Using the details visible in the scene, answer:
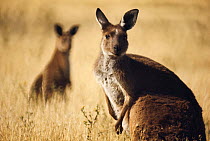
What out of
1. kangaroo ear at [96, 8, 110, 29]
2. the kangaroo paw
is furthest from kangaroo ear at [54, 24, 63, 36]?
the kangaroo paw

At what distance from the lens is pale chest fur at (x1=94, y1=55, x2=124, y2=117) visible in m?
5.50

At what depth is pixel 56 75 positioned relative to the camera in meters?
8.53

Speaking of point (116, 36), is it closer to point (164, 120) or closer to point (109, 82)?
point (109, 82)

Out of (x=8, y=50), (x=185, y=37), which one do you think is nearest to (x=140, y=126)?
(x=8, y=50)

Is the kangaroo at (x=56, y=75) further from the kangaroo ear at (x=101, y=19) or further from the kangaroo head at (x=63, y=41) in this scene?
the kangaroo ear at (x=101, y=19)

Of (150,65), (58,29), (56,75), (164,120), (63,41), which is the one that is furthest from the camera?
(58,29)

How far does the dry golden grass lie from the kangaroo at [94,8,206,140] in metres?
0.41

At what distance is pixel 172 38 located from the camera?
1648 cm

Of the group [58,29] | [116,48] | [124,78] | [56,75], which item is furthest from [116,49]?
[58,29]

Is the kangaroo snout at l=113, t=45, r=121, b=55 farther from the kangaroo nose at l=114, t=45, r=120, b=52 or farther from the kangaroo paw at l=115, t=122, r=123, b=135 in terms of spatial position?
the kangaroo paw at l=115, t=122, r=123, b=135

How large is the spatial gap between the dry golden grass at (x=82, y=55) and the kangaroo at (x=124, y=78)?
1.33 ft

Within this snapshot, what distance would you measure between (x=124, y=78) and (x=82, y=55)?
7.99 m

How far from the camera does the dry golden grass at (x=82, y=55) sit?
5707 mm

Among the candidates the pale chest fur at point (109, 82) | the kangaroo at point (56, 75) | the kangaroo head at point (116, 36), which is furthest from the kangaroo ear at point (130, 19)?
the kangaroo at point (56, 75)
